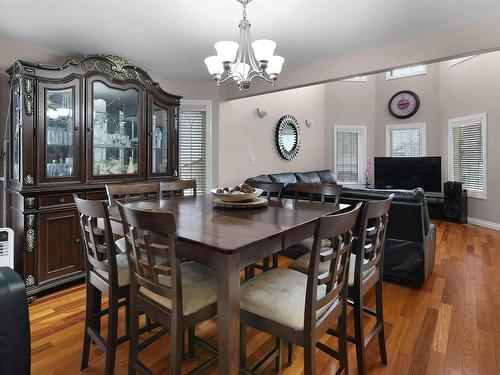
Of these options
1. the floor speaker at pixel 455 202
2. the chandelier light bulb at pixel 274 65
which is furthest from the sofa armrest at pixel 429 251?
the floor speaker at pixel 455 202

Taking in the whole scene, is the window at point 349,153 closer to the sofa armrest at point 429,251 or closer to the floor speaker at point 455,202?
the floor speaker at point 455,202

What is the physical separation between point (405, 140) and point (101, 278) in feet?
23.4

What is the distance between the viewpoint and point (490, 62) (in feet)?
17.5

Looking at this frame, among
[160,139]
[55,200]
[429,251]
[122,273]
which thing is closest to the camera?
[122,273]

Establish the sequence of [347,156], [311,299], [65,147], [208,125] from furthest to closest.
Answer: [347,156] < [208,125] < [65,147] < [311,299]

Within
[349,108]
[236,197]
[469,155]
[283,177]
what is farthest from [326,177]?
[236,197]

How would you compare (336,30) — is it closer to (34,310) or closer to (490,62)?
(34,310)

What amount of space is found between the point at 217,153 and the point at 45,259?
2691 millimetres

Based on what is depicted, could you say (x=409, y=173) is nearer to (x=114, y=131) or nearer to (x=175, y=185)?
(x=175, y=185)

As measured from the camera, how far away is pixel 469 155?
19.4ft

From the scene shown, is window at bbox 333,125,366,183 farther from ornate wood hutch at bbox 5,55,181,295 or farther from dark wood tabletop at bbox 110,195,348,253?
dark wood tabletop at bbox 110,195,348,253

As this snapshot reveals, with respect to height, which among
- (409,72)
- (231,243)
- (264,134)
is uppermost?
(409,72)

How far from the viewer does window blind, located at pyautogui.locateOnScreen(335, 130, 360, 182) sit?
23.8 feet

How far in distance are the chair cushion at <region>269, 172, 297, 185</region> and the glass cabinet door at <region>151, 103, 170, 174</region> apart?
77.5 inches
